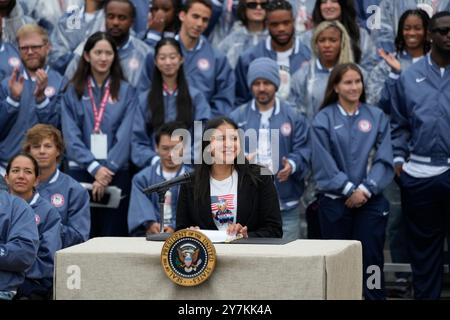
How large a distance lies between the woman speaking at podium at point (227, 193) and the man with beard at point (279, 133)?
2.42 m

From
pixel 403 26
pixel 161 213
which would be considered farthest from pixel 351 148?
pixel 161 213

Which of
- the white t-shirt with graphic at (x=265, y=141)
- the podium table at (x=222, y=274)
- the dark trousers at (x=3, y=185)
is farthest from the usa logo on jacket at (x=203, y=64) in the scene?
the podium table at (x=222, y=274)

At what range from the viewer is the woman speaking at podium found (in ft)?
18.7

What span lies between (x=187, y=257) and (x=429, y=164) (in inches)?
156

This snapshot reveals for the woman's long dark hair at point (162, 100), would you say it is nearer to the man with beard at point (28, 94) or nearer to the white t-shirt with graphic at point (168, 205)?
the white t-shirt with graphic at point (168, 205)

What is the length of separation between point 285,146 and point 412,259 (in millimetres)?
1309

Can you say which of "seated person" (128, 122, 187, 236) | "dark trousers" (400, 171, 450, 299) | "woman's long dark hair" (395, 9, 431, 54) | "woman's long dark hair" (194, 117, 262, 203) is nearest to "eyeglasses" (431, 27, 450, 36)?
"woman's long dark hair" (395, 9, 431, 54)

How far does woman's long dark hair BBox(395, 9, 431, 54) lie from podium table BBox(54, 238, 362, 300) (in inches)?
165

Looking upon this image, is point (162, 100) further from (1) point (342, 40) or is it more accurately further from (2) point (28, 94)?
(1) point (342, 40)

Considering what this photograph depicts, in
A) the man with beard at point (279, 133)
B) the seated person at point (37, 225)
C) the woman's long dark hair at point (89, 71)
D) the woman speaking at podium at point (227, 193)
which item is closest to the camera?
the woman speaking at podium at point (227, 193)

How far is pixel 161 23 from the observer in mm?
9328

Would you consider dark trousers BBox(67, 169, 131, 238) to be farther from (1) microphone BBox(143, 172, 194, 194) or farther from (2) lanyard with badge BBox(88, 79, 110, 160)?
(1) microphone BBox(143, 172, 194, 194)

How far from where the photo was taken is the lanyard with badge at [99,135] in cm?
856
